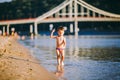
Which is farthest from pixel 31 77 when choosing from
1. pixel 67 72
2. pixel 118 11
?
pixel 118 11

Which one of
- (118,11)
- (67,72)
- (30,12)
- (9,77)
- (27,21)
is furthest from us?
(30,12)

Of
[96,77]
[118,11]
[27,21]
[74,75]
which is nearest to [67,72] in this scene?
[74,75]

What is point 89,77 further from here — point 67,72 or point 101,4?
point 101,4

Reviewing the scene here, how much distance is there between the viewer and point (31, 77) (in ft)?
36.8

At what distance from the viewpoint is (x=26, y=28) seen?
12481 centimetres

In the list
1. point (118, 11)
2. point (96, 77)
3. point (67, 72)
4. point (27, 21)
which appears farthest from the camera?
point (118, 11)

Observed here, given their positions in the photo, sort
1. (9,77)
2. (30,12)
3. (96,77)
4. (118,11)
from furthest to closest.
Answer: (30,12) < (118,11) < (96,77) < (9,77)

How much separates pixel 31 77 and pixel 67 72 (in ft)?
7.63

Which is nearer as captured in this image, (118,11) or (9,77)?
(9,77)

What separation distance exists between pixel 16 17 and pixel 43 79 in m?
118

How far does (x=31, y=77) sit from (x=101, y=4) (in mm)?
116519

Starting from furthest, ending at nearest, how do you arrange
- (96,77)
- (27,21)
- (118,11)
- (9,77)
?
(118,11)
(27,21)
(96,77)
(9,77)

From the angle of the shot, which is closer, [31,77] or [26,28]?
[31,77]

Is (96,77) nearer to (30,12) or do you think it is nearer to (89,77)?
(89,77)
